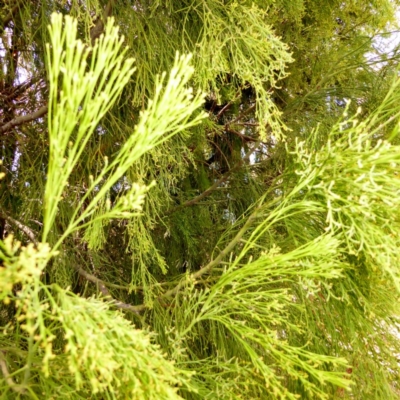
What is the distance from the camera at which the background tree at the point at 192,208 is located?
92 cm

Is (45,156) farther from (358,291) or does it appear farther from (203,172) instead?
(358,291)

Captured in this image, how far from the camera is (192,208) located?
2.92 m

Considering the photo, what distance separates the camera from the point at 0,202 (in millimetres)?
2436

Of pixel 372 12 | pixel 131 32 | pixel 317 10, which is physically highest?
pixel 372 12

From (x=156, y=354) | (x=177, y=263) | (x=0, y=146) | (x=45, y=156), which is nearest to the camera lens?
(x=156, y=354)

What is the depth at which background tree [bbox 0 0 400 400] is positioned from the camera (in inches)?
36.3

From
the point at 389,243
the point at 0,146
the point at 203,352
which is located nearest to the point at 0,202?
the point at 0,146

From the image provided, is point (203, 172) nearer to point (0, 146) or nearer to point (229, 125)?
point (229, 125)

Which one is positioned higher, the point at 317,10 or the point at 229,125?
the point at 317,10

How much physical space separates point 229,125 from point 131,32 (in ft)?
3.59

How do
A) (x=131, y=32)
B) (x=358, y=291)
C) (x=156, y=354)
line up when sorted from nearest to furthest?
(x=156, y=354), (x=358, y=291), (x=131, y=32)

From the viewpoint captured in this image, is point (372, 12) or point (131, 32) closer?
point (131, 32)

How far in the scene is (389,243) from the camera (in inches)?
47.3

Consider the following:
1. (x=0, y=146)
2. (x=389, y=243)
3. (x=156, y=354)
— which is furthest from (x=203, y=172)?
(x=156, y=354)
